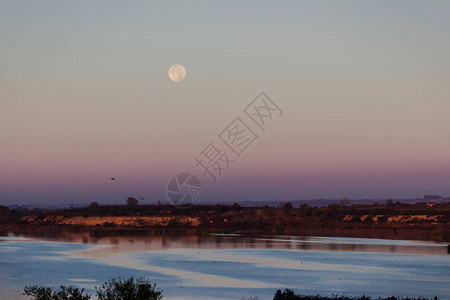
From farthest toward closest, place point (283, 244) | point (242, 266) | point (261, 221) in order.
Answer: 1. point (261, 221)
2. point (283, 244)
3. point (242, 266)

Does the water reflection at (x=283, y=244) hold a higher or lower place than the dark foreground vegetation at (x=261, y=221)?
lower

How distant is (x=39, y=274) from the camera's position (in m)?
45.1

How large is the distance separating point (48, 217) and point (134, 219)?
25323 mm

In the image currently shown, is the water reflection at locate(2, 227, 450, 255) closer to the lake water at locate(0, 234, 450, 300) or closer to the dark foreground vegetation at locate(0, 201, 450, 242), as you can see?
the lake water at locate(0, 234, 450, 300)

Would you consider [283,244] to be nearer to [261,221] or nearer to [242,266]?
[242,266]

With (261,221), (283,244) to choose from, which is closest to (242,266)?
(283,244)

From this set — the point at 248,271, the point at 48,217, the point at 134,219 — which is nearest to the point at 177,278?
the point at 248,271

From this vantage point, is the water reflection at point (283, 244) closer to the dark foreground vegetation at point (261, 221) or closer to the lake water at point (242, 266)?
the lake water at point (242, 266)

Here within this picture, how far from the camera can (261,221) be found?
107 metres

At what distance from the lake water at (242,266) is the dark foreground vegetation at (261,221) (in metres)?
18.2

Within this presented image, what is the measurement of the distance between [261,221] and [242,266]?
59.3 metres

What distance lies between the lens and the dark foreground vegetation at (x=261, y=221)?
88.3m

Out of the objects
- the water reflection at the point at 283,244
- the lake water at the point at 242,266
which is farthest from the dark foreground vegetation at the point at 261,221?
the lake water at the point at 242,266

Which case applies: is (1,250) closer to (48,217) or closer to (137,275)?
(137,275)
